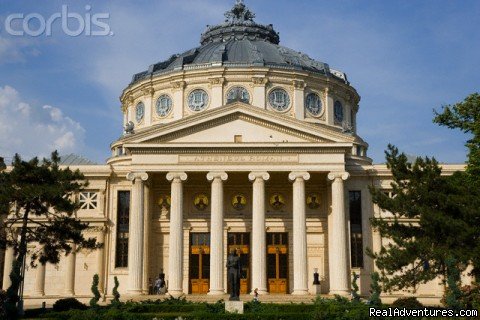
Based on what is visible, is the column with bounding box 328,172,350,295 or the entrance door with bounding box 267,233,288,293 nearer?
the column with bounding box 328,172,350,295

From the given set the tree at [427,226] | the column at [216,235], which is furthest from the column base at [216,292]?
the tree at [427,226]

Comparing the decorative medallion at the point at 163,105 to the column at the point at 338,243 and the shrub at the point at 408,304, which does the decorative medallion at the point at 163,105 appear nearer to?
the column at the point at 338,243

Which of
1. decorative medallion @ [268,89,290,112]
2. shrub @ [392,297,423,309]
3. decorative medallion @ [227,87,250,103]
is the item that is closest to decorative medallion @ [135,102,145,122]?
decorative medallion @ [227,87,250,103]

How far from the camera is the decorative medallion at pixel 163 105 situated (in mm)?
61375

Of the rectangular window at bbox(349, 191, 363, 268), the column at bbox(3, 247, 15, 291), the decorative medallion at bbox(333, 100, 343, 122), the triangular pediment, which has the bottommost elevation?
the column at bbox(3, 247, 15, 291)

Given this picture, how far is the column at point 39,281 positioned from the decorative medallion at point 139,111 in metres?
18.2

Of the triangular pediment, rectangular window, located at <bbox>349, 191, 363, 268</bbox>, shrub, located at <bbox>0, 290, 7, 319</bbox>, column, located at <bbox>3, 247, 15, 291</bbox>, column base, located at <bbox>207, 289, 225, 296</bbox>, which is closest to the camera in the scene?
shrub, located at <bbox>0, 290, 7, 319</bbox>

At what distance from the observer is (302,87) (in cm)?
6047

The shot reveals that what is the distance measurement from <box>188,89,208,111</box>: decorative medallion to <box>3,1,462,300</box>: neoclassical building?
0.10 meters

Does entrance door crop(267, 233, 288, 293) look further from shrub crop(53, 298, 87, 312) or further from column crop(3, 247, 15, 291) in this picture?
column crop(3, 247, 15, 291)

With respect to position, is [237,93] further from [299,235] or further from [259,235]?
[299,235]

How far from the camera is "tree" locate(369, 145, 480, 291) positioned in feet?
114

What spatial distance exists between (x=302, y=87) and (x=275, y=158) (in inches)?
554

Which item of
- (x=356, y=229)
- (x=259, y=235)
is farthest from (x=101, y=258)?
(x=356, y=229)
